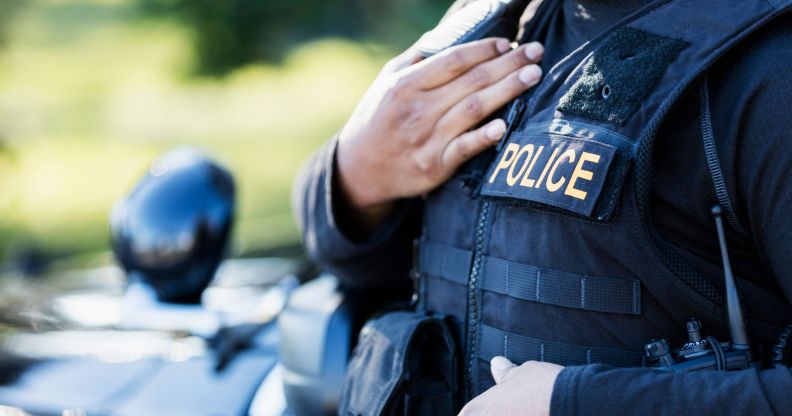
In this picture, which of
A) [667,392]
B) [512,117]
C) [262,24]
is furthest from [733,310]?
[262,24]

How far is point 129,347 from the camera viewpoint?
209 centimetres

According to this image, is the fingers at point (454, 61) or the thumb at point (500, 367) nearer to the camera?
the thumb at point (500, 367)

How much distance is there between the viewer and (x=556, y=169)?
1.19 metres

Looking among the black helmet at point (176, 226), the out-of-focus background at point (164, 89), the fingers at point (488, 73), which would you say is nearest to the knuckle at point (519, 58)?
the fingers at point (488, 73)

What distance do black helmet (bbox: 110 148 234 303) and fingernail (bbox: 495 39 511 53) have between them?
1.07 metres

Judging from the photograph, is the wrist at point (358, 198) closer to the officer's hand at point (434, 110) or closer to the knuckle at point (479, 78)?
the officer's hand at point (434, 110)

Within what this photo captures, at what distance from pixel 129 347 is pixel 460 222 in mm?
1046

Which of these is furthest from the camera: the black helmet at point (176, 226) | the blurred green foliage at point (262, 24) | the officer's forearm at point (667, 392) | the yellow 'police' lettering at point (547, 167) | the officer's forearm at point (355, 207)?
the blurred green foliage at point (262, 24)

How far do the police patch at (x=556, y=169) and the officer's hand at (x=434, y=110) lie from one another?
8 centimetres

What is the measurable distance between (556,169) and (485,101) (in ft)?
0.72

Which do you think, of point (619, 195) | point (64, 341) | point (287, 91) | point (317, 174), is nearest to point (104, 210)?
point (287, 91)

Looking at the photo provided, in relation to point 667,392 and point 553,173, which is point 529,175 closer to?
point 553,173

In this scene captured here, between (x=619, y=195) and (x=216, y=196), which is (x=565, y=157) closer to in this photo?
(x=619, y=195)

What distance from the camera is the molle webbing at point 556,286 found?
115 cm
